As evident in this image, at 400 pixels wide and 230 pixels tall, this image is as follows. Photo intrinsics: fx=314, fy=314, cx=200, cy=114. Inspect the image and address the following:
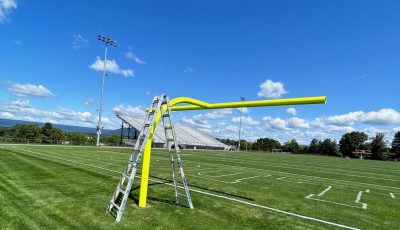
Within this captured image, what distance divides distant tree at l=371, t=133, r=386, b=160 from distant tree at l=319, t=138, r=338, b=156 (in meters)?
12.4

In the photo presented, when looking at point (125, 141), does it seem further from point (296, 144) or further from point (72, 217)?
point (296, 144)

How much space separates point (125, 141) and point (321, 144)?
80.4 metres

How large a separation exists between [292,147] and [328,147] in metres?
13.0

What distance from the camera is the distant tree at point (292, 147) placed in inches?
4569

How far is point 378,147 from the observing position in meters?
93.6

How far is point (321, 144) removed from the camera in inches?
4532

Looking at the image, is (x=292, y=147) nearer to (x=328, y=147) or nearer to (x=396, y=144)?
(x=328, y=147)

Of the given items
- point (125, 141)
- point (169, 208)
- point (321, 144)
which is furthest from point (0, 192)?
point (321, 144)

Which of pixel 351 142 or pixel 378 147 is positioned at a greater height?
pixel 351 142

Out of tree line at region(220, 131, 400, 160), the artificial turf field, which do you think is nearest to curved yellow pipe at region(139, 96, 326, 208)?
the artificial turf field

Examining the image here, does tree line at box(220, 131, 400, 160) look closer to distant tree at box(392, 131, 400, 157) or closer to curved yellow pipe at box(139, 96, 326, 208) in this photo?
distant tree at box(392, 131, 400, 157)

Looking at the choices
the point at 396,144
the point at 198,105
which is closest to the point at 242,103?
the point at 198,105

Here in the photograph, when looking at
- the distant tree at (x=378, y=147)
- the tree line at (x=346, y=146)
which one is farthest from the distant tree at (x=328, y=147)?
the distant tree at (x=378, y=147)

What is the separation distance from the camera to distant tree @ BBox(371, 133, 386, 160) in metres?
92.3
